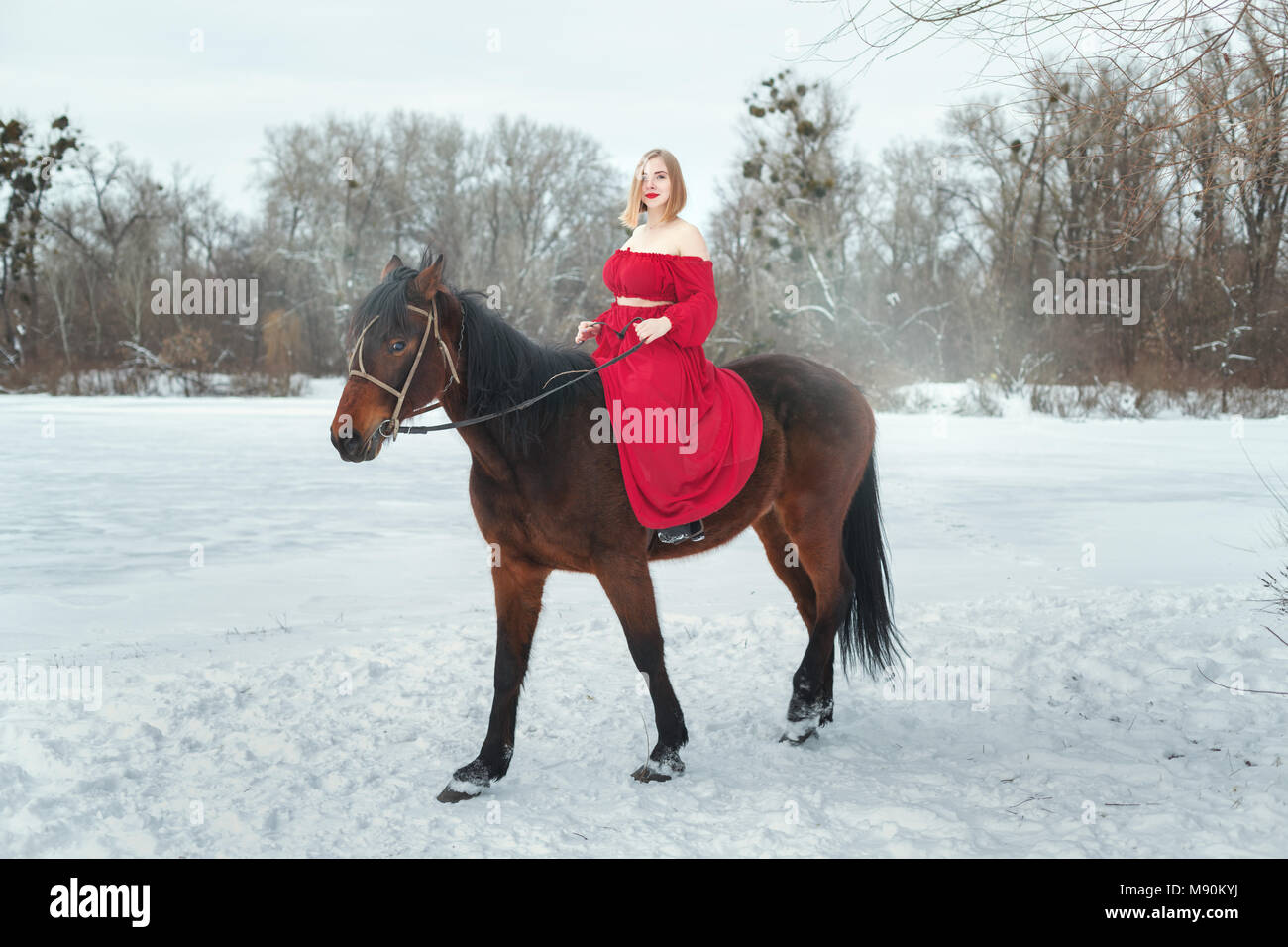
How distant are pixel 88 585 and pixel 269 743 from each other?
400 cm

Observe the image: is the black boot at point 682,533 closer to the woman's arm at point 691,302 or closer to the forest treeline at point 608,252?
the woman's arm at point 691,302

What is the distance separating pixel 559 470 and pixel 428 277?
2.93ft

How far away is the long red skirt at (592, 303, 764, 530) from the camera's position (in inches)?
148

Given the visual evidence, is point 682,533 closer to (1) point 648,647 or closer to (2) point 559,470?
(1) point 648,647

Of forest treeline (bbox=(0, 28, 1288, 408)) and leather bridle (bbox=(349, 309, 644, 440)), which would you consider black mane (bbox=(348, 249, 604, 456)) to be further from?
forest treeline (bbox=(0, 28, 1288, 408))

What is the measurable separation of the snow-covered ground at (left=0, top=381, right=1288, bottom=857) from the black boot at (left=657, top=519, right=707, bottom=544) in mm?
975

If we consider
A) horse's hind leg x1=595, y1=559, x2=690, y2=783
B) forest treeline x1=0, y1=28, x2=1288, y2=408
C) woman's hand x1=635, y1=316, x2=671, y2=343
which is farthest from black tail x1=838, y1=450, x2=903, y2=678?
forest treeline x1=0, y1=28, x2=1288, y2=408

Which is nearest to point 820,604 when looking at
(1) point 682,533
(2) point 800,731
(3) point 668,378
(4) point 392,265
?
(2) point 800,731

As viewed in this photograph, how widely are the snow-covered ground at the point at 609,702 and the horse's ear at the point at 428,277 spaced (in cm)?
Result: 195

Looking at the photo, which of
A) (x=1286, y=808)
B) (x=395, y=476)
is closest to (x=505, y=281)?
(x=395, y=476)

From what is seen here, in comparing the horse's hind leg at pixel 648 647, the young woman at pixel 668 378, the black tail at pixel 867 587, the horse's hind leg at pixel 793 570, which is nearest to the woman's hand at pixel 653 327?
the young woman at pixel 668 378

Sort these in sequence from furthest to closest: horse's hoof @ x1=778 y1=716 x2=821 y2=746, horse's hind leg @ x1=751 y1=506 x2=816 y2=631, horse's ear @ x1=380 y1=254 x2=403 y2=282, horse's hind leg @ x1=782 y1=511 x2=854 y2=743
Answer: horse's hind leg @ x1=751 y1=506 x2=816 y2=631 < horse's hind leg @ x1=782 y1=511 x2=854 y2=743 < horse's hoof @ x1=778 y1=716 x2=821 y2=746 < horse's ear @ x1=380 y1=254 x2=403 y2=282

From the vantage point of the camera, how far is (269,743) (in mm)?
3994

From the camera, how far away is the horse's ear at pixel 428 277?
3320 millimetres
